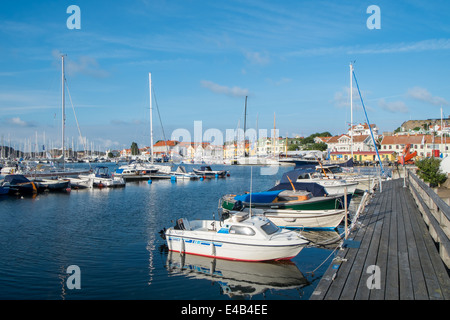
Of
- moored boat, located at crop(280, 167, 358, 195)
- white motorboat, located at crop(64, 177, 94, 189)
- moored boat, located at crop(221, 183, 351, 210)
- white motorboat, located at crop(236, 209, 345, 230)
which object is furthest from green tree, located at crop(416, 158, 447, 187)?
white motorboat, located at crop(64, 177, 94, 189)

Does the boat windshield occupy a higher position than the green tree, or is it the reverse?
the green tree

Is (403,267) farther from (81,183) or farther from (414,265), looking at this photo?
(81,183)

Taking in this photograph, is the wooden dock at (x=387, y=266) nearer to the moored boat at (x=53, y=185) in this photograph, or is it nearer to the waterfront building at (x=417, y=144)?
the moored boat at (x=53, y=185)

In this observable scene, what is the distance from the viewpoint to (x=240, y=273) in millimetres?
14508

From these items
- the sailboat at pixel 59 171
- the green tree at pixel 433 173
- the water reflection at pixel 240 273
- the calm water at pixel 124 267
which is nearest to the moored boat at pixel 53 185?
the sailboat at pixel 59 171

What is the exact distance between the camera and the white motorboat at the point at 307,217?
2116 cm

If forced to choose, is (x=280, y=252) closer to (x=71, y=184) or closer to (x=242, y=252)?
(x=242, y=252)

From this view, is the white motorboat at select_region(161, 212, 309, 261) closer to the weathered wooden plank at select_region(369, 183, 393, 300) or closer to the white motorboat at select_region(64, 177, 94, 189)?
the weathered wooden plank at select_region(369, 183, 393, 300)

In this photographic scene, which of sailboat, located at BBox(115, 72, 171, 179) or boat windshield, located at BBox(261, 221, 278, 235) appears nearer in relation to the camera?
boat windshield, located at BBox(261, 221, 278, 235)

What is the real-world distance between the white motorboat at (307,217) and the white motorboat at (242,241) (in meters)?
5.42

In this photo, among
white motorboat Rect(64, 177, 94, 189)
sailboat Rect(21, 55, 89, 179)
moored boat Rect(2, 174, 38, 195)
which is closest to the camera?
moored boat Rect(2, 174, 38, 195)

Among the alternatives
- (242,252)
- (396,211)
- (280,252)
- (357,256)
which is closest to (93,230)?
(242,252)

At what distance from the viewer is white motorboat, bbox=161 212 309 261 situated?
1484 centimetres

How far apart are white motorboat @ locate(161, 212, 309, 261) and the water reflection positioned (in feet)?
1.09
